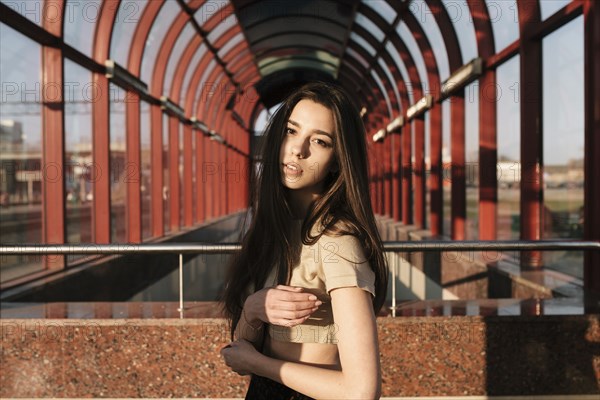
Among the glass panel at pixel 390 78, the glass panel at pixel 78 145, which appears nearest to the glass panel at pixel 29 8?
the glass panel at pixel 78 145

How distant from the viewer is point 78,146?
28.6 feet

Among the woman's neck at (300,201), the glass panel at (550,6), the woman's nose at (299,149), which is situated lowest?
the woman's neck at (300,201)

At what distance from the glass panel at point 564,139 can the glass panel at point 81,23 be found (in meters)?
5.56

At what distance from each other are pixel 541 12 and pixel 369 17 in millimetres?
6358

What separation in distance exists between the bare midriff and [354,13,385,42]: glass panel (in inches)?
511

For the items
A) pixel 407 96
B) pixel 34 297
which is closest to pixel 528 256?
pixel 34 297

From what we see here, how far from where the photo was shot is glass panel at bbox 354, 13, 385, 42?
13.9m

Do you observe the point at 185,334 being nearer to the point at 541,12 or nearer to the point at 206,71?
the point at 541,12

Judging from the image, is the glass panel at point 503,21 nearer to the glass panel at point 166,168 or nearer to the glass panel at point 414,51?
the glass panel at point 414,51

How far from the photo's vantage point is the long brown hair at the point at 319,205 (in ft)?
4.69

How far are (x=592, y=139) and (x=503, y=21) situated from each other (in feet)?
10.7

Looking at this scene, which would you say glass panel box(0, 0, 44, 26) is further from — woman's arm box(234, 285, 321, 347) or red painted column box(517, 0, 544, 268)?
red painted column box(517, 0, 544, 268)

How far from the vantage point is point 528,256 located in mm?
7270

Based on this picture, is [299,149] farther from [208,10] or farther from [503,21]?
[208,10]
